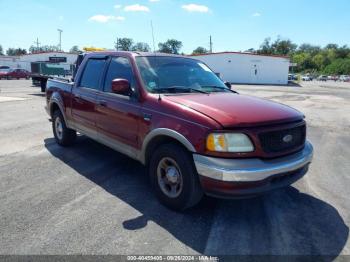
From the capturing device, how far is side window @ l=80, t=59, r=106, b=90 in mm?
5512

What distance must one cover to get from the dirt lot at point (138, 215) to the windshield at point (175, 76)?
1.53 metres

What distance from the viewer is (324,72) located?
110 meters

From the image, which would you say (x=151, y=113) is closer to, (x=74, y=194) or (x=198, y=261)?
(x=74, y=194)

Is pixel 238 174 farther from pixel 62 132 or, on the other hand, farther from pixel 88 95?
pixel 62 132

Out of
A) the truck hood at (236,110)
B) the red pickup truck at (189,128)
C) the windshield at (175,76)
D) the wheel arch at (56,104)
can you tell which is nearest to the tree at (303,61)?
the wheel arch at (56,104)

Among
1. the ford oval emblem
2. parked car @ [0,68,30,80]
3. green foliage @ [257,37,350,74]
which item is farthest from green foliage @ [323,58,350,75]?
the ford oval emblem

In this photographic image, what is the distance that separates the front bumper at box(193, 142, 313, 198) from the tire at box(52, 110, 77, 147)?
4.02 m

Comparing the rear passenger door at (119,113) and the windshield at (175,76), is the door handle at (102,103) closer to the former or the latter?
the rear passenger door at (119,113)

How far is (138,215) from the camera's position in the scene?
4.04 meters

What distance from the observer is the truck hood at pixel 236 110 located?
11.9 feet

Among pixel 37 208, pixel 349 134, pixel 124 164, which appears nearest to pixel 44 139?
pixel 124 164

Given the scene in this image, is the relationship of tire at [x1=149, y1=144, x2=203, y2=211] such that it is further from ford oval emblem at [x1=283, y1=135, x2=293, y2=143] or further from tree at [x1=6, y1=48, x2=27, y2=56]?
tree at [x1=6, y1=48, x2=27, y2=56]

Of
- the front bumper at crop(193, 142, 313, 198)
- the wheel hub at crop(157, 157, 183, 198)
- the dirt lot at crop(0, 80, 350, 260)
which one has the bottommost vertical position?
the dirt lot at crop(0, 80, 350, 260)

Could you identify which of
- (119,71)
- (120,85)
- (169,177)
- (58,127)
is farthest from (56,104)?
(169,177)
